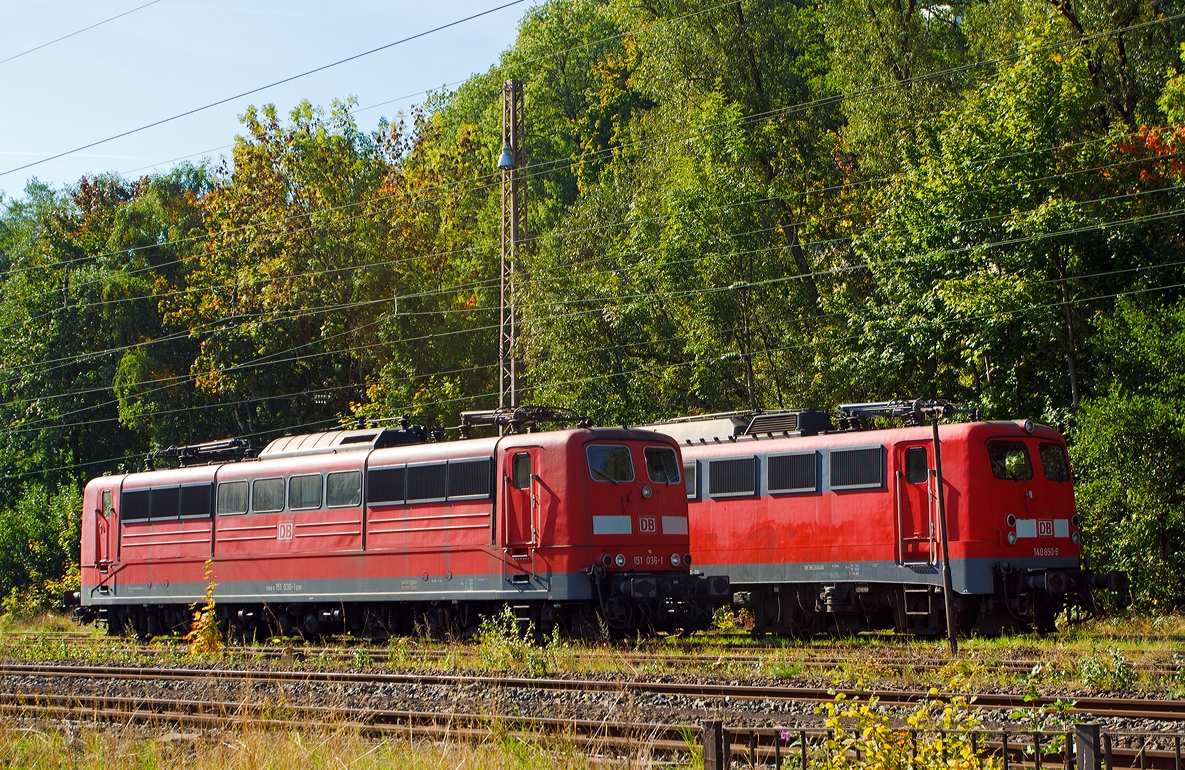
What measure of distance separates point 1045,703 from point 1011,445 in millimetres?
8387

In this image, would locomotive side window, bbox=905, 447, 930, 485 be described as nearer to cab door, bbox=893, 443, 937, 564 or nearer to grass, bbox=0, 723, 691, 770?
cab door, bbox=893, 443, 937, 564

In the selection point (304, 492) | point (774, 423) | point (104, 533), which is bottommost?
point (104, 533)

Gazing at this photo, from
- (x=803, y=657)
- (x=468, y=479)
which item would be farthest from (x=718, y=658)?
(x=468, y=479)

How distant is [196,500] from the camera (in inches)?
941

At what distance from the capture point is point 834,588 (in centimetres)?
1962

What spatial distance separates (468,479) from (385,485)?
1833 mm

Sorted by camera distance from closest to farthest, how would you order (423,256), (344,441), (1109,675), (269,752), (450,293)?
(269,752)
(1109,675)
(344,441)
(450,293)
(423,256)

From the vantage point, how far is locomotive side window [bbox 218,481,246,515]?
22.9 meters

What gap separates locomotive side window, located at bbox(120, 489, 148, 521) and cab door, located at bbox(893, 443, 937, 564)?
49.0 feet

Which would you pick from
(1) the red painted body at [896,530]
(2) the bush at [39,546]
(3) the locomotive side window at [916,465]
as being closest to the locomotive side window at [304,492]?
(1) the red painted body at [896,530]

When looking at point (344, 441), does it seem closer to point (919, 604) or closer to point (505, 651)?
point (505, 651)

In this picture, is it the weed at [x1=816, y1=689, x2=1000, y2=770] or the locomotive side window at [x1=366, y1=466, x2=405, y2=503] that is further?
the locomotive side window at [x1=366, y1=466, x2=405, y2=503]

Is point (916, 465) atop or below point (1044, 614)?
atop

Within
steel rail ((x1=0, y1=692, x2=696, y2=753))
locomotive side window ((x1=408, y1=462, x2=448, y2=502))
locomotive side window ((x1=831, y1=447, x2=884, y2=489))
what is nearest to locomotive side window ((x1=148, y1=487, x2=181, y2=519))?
locomotive side window ((x1=408, y1=462, x2=448, y2=502))
